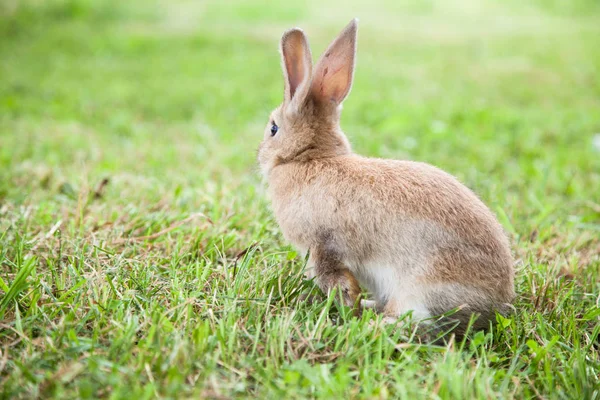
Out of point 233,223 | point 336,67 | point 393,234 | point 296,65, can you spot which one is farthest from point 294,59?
point 393,234

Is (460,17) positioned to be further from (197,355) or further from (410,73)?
(197,355)

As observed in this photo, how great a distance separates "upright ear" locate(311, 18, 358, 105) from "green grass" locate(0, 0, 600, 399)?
35.3 inches

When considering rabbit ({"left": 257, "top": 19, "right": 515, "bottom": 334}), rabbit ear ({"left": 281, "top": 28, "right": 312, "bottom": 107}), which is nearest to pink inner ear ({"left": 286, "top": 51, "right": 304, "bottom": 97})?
rabbit ear ({"left": 281, "top": 28, "right": 312, "bottom": 107})

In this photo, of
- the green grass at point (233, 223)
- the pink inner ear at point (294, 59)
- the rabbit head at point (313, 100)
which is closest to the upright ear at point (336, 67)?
the rabbit head at point (313, 100)

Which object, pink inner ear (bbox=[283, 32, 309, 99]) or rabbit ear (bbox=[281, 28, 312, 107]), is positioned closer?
rabbit ear (bbox=[281, 28, 312, 107])

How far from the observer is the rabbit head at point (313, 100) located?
3111 mm

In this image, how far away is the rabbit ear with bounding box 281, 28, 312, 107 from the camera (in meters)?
3.06

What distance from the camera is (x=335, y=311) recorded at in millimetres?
2717

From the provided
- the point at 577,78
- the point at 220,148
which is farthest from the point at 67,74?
the point at 577,78

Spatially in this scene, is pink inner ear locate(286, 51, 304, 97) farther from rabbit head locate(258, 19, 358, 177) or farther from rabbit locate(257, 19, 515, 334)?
rabbit locate(257, 19, 515, 334)

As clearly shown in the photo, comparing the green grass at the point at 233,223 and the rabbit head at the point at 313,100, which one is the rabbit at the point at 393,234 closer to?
the rabbit head at the point at 313,100

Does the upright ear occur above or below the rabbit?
above

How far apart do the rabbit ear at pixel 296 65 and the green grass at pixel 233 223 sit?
840mm

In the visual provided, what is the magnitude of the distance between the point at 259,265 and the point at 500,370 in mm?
1289
